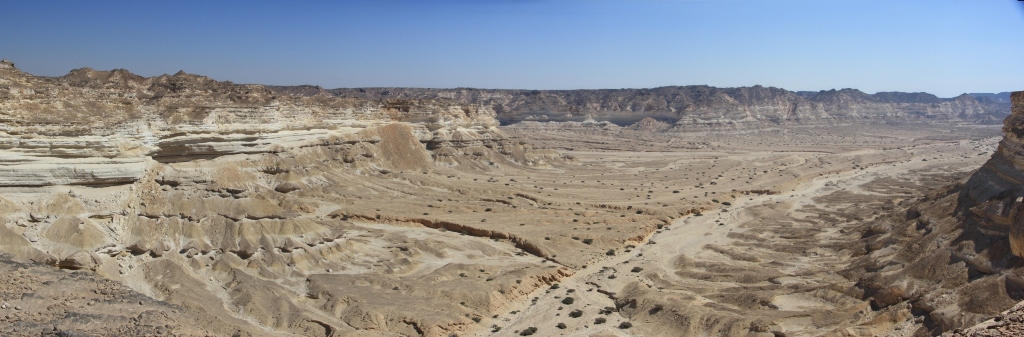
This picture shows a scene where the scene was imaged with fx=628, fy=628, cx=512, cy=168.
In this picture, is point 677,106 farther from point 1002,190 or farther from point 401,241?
point 401,241

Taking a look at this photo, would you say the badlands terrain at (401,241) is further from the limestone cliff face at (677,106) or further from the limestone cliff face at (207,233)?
the limestone cliff face at (677,106)

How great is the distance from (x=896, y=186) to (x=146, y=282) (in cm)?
6866

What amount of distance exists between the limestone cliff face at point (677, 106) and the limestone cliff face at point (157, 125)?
8796 centimetres

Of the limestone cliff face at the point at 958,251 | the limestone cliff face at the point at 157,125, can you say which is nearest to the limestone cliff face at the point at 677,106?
the limestone cliff face at the point at 157,125

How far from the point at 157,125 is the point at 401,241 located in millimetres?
17103

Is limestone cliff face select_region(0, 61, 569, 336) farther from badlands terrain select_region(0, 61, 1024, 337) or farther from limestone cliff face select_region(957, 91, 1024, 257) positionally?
limestone cliff face select_region(957, 91, 1024, 257)

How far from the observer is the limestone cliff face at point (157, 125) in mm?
30453

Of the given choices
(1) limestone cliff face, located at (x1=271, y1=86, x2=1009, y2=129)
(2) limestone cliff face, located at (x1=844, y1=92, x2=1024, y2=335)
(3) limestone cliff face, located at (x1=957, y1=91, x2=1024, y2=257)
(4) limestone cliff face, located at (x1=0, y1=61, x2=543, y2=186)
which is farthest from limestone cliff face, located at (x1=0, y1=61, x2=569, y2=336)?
(1) limestone cliff face, located at (x1=271, y1=86, x2=1009, y2=129)

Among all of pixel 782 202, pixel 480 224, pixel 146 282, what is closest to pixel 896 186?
pixel 782 202

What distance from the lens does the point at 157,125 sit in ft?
130

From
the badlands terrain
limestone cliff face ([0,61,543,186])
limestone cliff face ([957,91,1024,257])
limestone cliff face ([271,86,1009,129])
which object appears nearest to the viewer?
the badlands terrain

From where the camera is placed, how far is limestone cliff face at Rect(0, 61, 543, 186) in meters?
30.5

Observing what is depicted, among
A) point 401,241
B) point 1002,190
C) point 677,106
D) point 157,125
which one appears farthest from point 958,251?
point 677,106

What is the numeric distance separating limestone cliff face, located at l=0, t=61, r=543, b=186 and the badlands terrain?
148 millimetres
